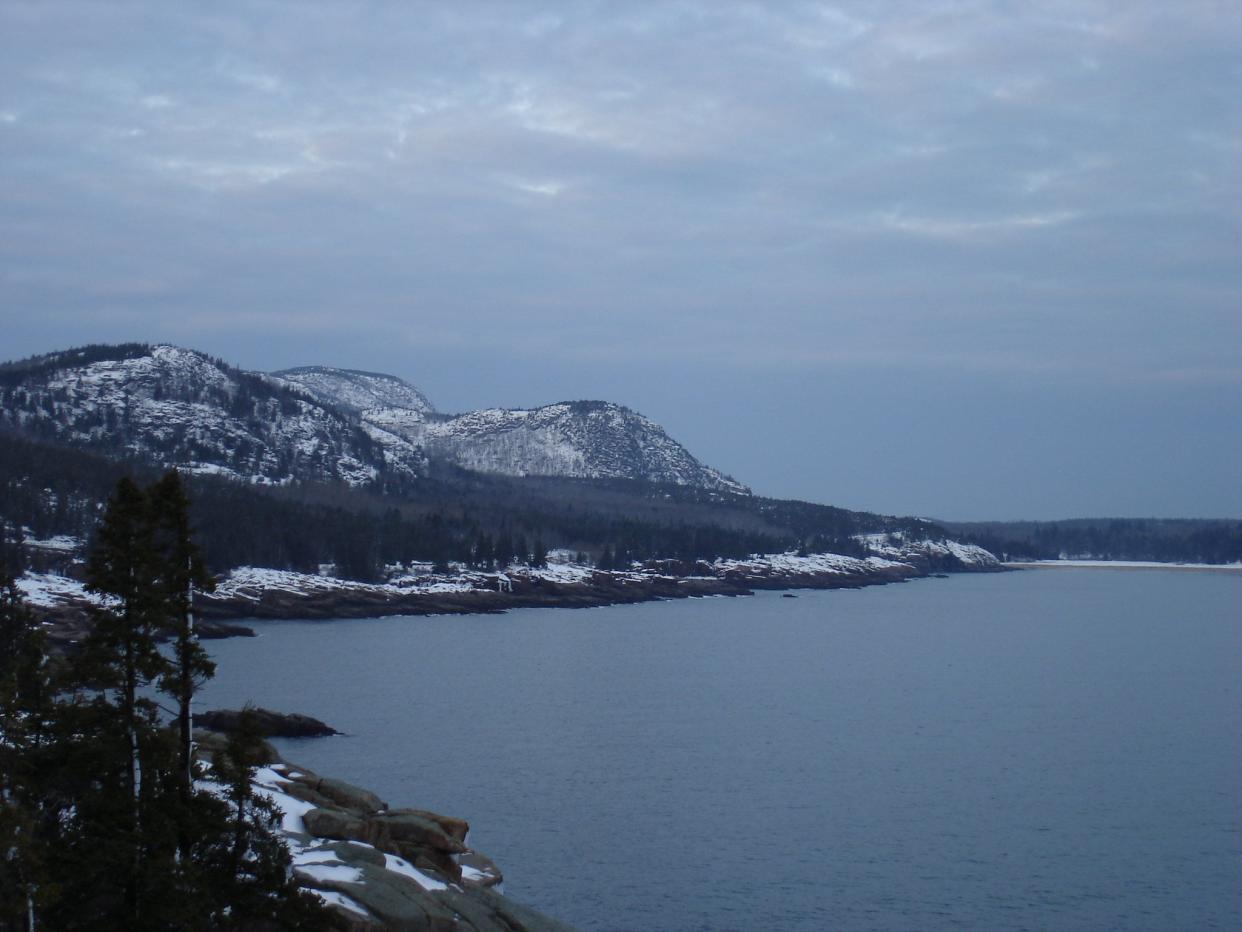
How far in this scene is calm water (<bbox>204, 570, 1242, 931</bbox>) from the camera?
91.5 ft

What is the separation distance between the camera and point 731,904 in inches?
1060

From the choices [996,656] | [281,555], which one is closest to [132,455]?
[281,555]

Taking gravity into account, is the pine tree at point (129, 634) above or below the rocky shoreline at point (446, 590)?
above

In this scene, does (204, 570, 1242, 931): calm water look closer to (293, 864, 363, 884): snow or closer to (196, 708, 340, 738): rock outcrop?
(196, 708, 340, 738): rock outcrop

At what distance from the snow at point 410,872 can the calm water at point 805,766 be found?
5.34 m

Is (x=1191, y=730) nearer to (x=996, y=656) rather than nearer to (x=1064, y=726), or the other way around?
(x=1064, y=726)

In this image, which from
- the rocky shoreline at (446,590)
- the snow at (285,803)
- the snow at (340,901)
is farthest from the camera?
the rocky shoreline at (446,590)

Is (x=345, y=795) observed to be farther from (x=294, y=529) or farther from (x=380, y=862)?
(x=294, y=529)

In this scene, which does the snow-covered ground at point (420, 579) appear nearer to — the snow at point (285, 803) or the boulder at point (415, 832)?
the snow at point (285, 803)

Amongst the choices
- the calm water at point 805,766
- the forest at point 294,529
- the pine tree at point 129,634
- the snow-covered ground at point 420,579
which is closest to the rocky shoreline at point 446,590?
the snow-covered ground at point 420,579

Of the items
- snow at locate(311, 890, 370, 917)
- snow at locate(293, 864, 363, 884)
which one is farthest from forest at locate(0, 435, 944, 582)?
snow at locate(311, 890, 370, 917)

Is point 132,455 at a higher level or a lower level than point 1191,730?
higher

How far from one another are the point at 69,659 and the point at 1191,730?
47.4 m

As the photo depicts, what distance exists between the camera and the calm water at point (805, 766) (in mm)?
27875
